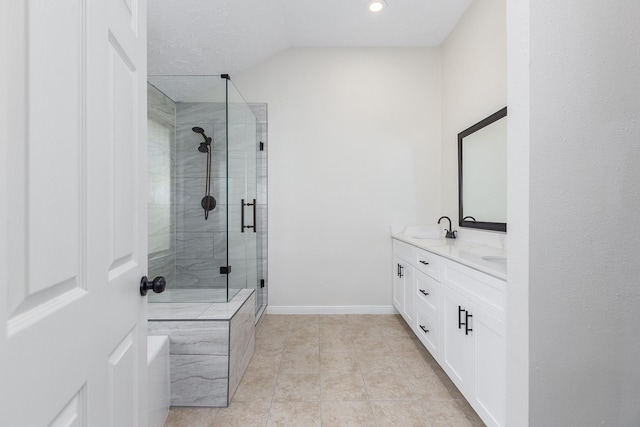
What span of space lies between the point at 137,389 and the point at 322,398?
1239 mm

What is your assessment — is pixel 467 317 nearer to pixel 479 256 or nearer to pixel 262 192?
pixel 479 256

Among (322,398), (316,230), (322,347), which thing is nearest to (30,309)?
(322,398)

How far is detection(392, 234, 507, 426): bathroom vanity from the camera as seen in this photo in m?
1.36

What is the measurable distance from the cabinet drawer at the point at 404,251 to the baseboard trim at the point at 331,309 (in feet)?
1.96

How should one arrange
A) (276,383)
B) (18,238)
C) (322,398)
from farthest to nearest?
A: (276,383), (322,398), (18,238)

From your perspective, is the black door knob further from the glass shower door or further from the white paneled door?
the glass shower door

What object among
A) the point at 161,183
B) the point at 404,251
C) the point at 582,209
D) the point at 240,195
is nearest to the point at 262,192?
the point at 240,195

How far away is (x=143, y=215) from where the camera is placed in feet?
3.15

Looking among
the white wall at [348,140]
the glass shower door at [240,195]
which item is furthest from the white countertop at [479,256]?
the glass shower door at [240,195]

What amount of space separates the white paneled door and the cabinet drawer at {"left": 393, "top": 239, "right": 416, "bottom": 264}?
2.14 m

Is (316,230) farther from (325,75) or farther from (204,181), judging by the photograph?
(325,75)

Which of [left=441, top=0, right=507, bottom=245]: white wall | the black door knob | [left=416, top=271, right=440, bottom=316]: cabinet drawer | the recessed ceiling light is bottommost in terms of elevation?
[left=416, top=271, right=440, bottom=316]: cabinet drawer

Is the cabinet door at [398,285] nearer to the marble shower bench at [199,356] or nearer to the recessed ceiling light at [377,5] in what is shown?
the marble shower bench at [199,356]

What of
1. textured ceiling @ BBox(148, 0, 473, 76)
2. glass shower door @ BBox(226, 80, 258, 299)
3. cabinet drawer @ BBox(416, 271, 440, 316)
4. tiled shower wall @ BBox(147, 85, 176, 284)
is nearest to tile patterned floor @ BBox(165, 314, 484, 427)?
cabinet drawer @ BBox(416, 271, 440, 316)
